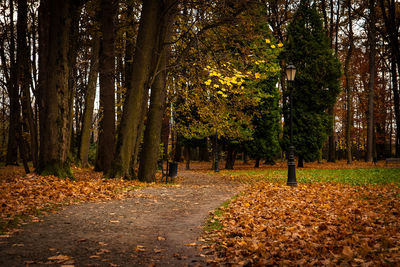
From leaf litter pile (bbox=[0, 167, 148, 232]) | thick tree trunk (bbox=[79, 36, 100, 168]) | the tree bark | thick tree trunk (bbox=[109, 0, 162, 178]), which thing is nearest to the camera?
leaf litter pile (bbox=[0, 167, 148, 232])

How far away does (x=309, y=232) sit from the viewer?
5.40 m

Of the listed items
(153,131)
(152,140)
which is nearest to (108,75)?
(153,131)

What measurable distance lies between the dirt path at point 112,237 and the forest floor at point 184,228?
1 cm

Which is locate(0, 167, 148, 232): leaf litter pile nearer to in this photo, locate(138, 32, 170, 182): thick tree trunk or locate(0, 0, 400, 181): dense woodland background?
locate(0, 0, 400, 181): dense woodland background

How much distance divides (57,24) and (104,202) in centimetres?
592

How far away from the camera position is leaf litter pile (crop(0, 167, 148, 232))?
6453 mm

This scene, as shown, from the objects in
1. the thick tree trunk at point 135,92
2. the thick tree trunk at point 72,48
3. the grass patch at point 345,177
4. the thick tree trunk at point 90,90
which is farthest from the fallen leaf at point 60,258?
the thick tree trunk at point 90,90

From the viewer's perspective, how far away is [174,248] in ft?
16.4

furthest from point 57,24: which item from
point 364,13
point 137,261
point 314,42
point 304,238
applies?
point 364,13

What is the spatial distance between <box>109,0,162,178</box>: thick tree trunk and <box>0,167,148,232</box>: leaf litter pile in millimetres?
1642

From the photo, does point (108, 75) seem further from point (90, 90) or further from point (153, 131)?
point (90, 90)

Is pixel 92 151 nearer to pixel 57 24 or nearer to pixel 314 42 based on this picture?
pixel 57 24

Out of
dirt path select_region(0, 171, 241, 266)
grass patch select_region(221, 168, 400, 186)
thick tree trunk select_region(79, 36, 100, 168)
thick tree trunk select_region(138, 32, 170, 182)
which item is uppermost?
thick tree trunk select_region(79, 36, 100, 168)

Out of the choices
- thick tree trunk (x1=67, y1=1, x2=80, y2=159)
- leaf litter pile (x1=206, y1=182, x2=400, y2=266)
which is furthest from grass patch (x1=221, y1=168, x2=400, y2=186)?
thick tree trunk (x1=67, y1=1, x2=80, y2=159)
